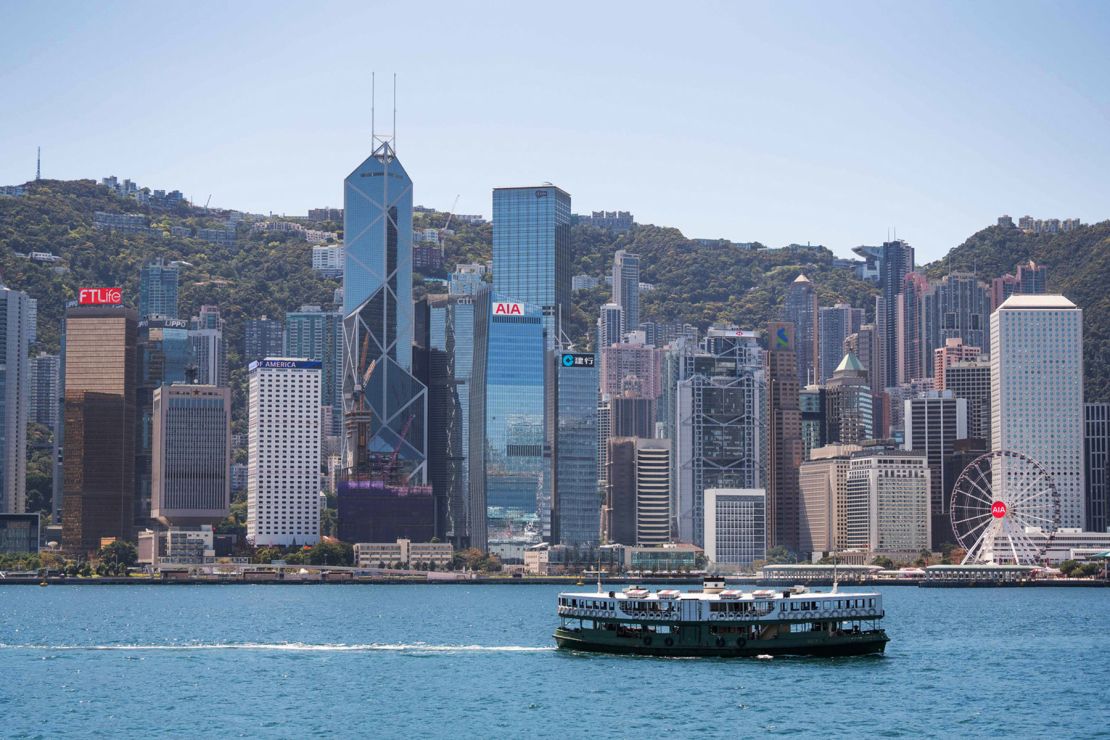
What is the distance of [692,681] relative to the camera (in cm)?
9556

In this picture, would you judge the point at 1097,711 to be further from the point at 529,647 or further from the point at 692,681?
the point at 529,647

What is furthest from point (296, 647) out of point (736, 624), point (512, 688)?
point (736, 624)

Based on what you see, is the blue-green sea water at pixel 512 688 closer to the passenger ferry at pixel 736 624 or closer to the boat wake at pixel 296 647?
the boat wake at pixel 296 647

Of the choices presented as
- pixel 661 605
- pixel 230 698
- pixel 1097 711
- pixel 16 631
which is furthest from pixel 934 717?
pixel 16 631

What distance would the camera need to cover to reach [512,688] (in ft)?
313

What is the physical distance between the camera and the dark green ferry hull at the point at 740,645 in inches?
4112

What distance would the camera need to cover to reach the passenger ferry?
104375 millimetres

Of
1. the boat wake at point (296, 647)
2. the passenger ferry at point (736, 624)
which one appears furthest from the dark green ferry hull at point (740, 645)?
the boat wake at point (296, 647)

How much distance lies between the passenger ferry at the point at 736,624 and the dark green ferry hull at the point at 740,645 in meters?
0.06

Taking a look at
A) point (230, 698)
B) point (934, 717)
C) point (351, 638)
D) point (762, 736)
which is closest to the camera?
point (762, 736)

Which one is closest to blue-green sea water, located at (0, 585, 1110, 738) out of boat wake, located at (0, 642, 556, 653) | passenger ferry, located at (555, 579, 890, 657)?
boat wake, located at (0, 642, 556, 653)

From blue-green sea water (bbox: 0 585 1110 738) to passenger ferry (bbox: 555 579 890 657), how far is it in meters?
1.11

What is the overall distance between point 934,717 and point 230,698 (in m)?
35.2

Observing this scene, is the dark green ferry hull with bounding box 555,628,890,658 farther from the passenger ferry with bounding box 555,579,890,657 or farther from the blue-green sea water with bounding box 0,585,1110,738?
the blue-green sea water with bounding box 0,585,1110,738
